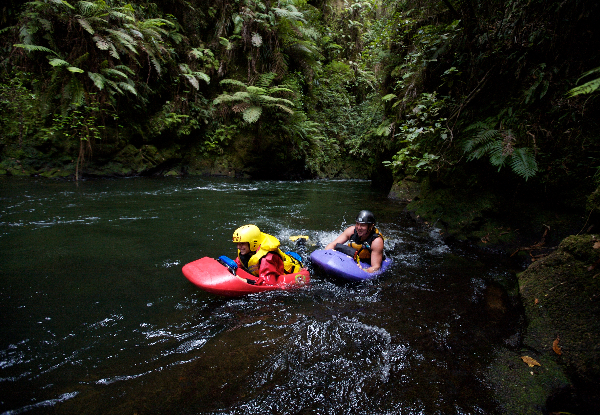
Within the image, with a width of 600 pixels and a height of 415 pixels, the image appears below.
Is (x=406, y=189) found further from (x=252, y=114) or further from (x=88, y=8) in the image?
(x=88, y=8)

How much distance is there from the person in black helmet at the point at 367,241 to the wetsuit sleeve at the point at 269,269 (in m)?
1.06

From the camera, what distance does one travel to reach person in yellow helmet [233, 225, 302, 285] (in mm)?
3580

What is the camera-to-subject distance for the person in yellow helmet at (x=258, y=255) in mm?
3580

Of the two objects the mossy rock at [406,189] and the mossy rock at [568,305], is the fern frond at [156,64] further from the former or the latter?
the mossy rock at [568,305]

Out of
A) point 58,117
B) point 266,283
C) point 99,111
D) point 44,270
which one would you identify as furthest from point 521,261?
point 58,117

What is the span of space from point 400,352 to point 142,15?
1445cm

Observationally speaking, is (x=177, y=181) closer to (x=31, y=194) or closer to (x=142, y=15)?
(x=31, y=194)

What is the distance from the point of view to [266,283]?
3.54 metres

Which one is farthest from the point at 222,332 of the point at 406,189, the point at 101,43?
the point at 101,43

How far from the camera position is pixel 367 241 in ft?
14.5

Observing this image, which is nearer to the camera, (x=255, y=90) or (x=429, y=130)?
(x=429, y=130)

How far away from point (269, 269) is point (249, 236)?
1.62ft

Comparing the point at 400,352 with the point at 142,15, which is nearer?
the point at 400,352

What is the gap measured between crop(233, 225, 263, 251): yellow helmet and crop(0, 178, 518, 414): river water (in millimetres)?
672
